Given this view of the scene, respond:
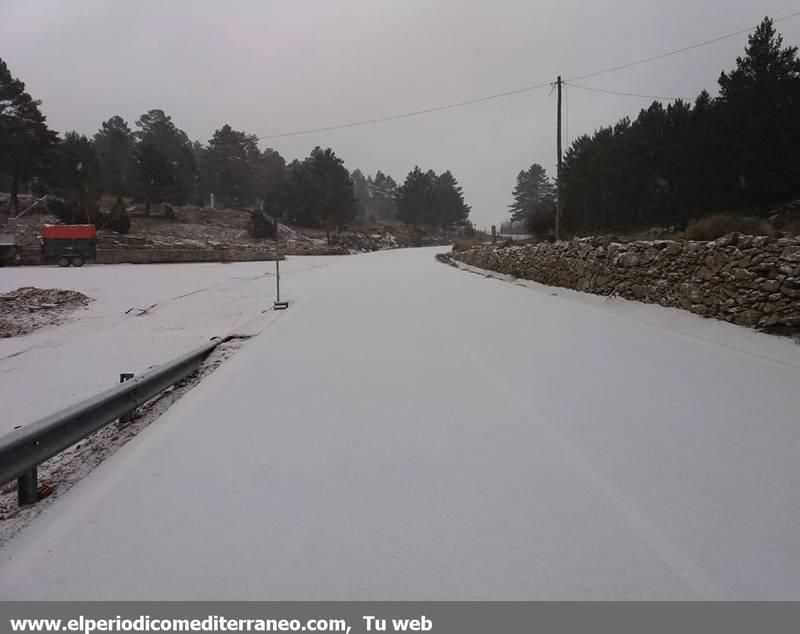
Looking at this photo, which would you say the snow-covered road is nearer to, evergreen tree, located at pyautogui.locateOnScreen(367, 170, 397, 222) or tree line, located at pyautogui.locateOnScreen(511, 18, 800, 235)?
tree line, located at pyautogui.locateOnScreen(511, 18, 800, 235)

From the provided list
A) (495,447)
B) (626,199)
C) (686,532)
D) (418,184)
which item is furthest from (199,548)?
(418,184)

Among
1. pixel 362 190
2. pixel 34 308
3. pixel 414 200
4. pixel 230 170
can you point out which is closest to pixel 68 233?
pixel 34 308

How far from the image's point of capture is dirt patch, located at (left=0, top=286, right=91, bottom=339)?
47.4 feet

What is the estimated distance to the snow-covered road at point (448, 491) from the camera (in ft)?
8.84

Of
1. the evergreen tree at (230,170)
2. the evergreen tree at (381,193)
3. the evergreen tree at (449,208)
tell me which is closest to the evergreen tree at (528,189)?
the evergreen tree at (449,208)

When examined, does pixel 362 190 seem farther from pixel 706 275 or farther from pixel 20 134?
pixel 706 275

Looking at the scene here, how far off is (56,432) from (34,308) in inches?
629

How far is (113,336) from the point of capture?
489 inches

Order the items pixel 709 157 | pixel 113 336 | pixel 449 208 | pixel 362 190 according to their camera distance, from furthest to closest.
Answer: pixel 362 190 < pixel 449 208 < pixel 709 157 < pixel 113 336

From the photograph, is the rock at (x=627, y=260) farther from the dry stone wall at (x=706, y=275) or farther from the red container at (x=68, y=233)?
the red container at (x=68, y=233)

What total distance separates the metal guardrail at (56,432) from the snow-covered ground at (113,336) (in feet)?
7.65

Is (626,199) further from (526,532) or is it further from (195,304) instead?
(526,532)

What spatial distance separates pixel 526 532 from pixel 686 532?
0.92 m

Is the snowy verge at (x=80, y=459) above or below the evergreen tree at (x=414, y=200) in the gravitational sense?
below
